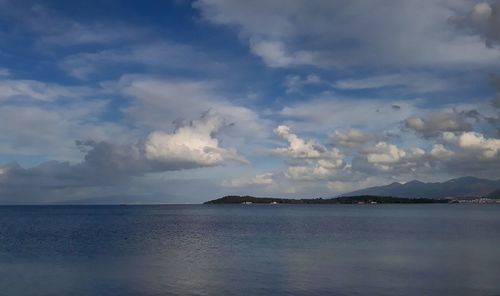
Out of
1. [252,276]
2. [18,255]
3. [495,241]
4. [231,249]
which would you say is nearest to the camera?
[252,276]

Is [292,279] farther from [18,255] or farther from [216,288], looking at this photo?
[18,255]

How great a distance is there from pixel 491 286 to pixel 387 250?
2464 centimetres

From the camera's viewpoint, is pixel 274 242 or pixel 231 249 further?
pixel 274 242

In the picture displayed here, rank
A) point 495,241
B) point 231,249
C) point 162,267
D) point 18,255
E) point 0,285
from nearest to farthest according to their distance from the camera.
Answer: point 0,285 < point 162,267 < point 18,255 < point 231,249 < point 495,241

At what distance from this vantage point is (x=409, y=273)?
45.0 metres

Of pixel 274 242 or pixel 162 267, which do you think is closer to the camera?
pixel 162 267

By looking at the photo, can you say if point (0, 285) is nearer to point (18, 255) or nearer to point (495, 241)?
point (18, 255)

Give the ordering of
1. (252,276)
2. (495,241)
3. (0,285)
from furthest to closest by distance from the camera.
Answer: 1. (495,241)
2. (252,276)
3. (0,285)

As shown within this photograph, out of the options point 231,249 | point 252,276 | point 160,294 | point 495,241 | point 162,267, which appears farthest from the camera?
point 495,241

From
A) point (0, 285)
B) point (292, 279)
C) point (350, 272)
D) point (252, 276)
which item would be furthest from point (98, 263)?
point (350, 272)

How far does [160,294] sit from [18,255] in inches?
1320

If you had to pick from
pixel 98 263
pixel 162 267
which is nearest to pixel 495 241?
pixel 162 267

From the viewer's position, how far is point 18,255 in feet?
204

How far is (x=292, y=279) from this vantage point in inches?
1674
